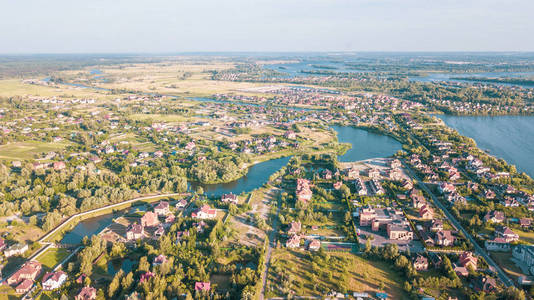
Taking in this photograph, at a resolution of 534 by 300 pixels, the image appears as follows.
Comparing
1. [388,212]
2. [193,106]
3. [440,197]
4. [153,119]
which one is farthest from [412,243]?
[193,106]

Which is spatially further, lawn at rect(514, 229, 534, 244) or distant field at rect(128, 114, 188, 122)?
distant field at rect(128, 114, 188, 122)

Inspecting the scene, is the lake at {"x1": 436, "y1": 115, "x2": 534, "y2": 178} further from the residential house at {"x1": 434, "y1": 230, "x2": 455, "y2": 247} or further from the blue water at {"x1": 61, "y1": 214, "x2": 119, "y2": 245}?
the blue water at {"x1": 61, "y1": 214, "x2": 119, "y2": 245}

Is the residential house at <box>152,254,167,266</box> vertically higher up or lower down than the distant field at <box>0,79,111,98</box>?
lower down

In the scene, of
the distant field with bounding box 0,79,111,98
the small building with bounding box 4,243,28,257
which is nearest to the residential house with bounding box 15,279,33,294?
the small building with bounding box 4,243,28,257

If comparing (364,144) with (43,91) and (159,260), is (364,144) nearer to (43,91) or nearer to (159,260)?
(159,260)

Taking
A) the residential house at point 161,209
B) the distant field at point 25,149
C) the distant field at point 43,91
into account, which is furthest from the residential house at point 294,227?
the distant field at point 43,91

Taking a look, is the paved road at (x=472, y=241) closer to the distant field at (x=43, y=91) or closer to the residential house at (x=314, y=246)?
the residential house at (x=314, y=246)

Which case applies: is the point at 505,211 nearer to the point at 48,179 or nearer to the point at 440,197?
the point at 440,197
